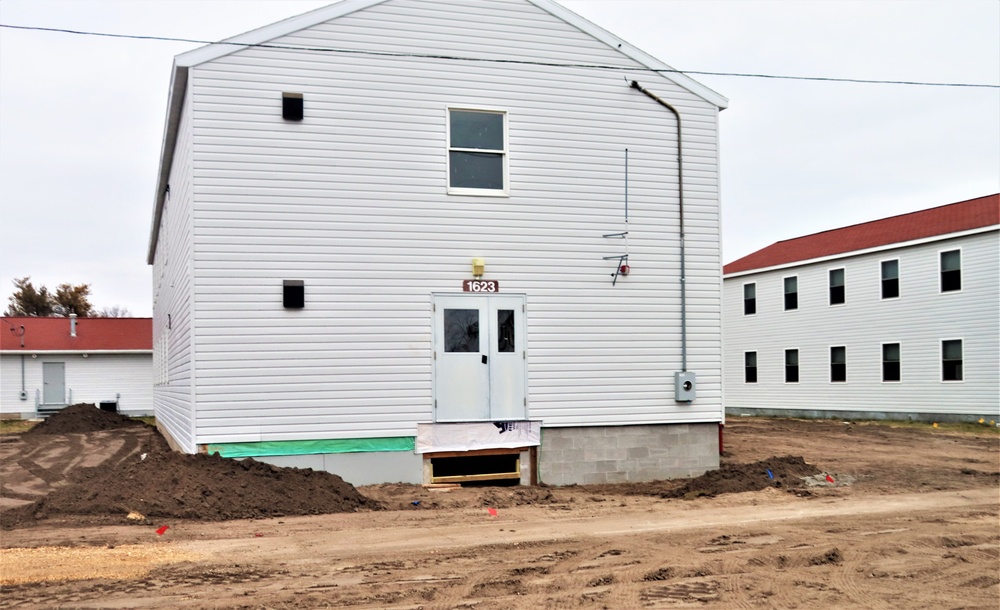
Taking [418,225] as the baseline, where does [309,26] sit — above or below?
above

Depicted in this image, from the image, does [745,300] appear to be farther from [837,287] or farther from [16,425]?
[16,425]

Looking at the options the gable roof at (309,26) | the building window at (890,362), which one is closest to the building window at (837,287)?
the building window at (890,362)

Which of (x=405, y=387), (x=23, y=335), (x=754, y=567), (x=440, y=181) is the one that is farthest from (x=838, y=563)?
(x=23, y=335)

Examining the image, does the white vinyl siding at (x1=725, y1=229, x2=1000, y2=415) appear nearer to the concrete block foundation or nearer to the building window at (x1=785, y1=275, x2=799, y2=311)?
the building window at (x1=785, y1=275, x2=799, y2=311)

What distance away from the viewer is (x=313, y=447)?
1206cm

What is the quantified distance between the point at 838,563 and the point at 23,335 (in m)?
36.1

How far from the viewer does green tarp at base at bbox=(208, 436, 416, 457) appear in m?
11.8

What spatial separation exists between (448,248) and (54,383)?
28.7 m

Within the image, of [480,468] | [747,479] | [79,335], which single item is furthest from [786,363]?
[79,335]

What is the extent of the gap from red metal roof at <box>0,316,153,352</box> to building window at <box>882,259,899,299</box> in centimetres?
2834

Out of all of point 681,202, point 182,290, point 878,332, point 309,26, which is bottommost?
point 878,332

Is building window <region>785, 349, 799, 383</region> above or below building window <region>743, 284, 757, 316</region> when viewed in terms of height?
below

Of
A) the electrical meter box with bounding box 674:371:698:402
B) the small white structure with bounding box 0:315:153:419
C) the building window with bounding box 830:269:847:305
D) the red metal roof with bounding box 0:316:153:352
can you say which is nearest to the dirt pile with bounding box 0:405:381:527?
the electrical meter box with bounding box 674:371:698:402

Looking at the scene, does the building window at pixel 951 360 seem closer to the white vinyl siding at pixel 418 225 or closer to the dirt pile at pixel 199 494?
the white vinyl siding at pixel 418 225
